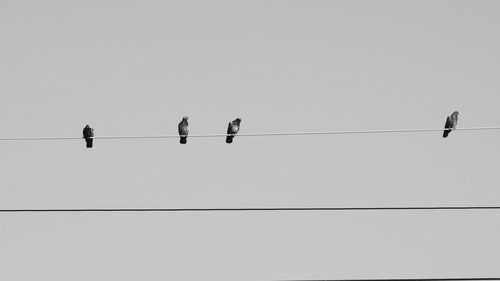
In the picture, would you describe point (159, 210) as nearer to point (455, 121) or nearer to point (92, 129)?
point (92, 129)

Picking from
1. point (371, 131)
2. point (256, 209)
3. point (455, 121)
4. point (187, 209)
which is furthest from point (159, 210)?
point (455, 121)

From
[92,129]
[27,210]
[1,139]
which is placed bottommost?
[27,210]

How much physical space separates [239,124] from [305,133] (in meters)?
8.82

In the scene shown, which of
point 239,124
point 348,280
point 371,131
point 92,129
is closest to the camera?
point 348,280

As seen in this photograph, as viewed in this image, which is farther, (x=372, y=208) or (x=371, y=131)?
(x=371, y=131)

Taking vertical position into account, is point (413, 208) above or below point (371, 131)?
below

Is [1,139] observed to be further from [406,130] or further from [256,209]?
[406,130]

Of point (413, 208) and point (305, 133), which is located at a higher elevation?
point (305, 133)

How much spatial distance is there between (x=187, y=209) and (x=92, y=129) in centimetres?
960

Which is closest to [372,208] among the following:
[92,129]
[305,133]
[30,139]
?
[305,133]

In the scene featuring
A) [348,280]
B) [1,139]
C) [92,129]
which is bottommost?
[348,280]

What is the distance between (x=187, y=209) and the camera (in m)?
10.2

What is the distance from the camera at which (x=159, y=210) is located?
1044cm

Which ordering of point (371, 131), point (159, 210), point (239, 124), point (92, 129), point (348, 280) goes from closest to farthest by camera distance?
point (348, 280)
point (159, 210)
point (371, 131)
point (92, 129)
point (239, 124)
